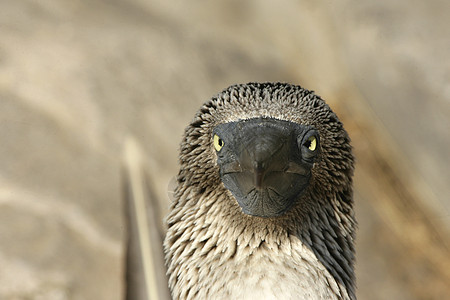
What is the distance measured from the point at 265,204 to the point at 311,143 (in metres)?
0.48

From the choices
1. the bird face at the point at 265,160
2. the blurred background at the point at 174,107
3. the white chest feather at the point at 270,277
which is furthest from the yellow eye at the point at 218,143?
the blurred background at the point at 174,107

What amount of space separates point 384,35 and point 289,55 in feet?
6.29

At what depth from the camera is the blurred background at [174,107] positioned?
649 centimetres

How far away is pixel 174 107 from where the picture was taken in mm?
7754

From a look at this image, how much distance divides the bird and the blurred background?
305 centimetres

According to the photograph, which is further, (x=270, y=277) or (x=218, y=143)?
(x=218, y=143)

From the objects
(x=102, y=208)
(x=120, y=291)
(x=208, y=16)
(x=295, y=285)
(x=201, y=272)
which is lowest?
(x=295, y=285)

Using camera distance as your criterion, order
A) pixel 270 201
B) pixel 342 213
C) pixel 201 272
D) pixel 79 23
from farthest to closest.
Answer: pixel 79 23 < pixel 342 213 < pixel 201 272 < pixel 270 201

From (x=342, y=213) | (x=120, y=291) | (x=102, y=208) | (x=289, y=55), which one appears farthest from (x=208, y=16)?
(x=342, y=213)

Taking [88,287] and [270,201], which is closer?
[270,201]

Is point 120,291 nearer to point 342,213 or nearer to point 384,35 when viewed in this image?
point 342,213

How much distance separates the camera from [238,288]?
3295mm

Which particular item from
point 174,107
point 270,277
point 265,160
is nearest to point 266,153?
point 265,160

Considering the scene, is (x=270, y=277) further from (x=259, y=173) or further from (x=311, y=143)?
(x=311, y=143)
